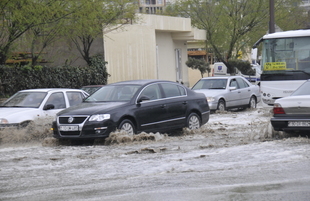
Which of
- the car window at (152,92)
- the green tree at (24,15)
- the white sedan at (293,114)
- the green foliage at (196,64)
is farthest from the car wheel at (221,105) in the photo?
the green foliage at (196,64)

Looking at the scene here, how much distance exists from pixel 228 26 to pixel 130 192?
3225 centimetres

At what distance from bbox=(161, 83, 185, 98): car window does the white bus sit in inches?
212

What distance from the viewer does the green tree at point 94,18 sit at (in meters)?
20.7

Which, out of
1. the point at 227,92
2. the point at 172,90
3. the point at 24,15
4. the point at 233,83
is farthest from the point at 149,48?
the point at 172,90

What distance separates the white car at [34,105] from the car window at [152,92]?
2438 millimetres

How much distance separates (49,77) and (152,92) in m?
12.4

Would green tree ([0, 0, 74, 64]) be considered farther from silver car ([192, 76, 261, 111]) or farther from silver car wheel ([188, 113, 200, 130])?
silver car wheel ([188, 113, 200, 130])

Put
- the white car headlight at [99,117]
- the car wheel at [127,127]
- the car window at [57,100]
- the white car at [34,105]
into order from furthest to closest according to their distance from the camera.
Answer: the car window at [57,100] → the white car at [34,105] → the car wheel at [127,127] → the white car headlight at [99,117]

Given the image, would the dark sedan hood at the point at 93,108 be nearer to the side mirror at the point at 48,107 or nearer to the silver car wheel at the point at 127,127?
the silver car wheel at the point at 127,127

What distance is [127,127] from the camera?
484 inches

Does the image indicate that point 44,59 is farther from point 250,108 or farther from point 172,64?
point 172,64

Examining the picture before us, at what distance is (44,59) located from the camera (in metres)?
26.8

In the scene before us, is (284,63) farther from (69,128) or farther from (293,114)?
(69,128)

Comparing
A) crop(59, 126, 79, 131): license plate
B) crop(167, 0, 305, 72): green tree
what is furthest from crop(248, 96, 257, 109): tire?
crop(167, 0, 305, 72): green tree
